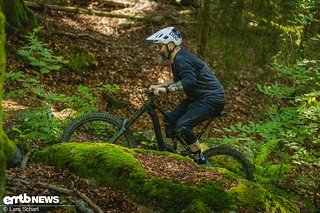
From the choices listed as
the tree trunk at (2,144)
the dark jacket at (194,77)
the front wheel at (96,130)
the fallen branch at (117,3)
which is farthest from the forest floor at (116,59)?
the tree trunk at (2,144)

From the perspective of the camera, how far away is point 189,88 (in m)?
5.92

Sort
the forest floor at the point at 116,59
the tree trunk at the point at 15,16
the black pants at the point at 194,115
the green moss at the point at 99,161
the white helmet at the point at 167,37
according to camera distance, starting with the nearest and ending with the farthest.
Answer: the green moss at the point at 99,161 < the white helmet at the point at 167,37 < the black pants at the point at 194,115 < the forest floor at the point at 116,59 < the tree trunk at the point at 15,16

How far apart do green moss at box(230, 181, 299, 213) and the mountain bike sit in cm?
157

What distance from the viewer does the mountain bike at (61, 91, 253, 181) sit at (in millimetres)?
6055

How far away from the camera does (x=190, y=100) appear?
21.1 ft

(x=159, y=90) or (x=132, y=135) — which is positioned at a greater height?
(x=159, y=90)

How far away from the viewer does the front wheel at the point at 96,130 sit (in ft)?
19.7

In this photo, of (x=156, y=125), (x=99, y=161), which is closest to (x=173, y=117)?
(x=156, y=125)

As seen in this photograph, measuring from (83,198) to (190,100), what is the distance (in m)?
2.91

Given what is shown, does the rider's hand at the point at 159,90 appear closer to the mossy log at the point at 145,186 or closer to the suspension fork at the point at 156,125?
the suspension fork at the point at 156,125

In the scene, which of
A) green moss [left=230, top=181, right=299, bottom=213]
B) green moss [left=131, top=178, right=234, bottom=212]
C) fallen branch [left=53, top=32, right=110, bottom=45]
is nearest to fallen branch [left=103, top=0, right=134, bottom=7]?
fallen branch [left=53, top=32, right=110, bottom=45]

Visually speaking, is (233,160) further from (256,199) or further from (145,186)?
(145,186)

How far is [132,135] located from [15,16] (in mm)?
6386

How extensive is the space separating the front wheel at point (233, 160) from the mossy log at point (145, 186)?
1.55 m
